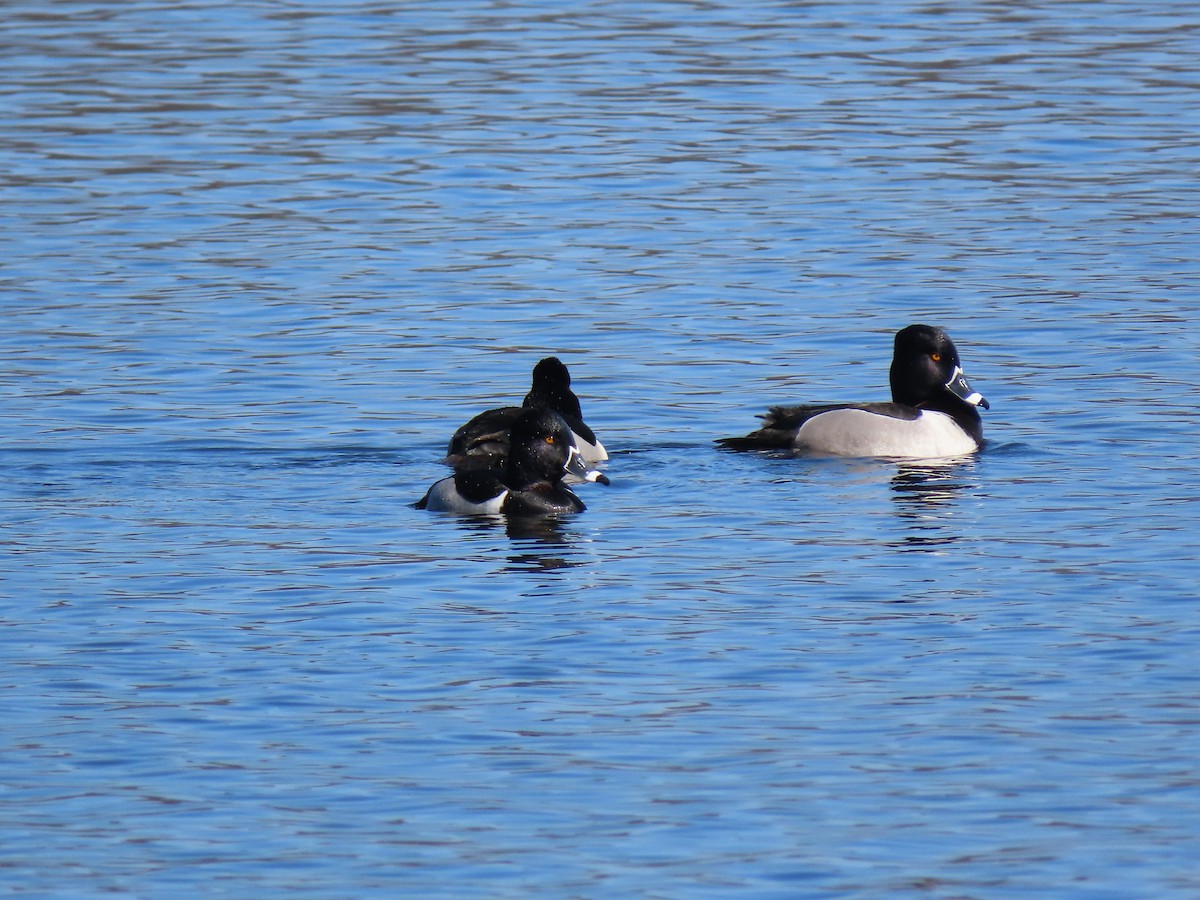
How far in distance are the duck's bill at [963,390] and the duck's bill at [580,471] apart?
3044 mm

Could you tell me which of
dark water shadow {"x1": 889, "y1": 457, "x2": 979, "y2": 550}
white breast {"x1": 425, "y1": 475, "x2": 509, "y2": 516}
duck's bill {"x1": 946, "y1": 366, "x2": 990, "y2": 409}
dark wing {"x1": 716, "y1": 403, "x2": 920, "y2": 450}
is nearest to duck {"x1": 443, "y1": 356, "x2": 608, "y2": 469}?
white breast {"x1": 425, "y1": 475, "x2": 509, "y2": 516}

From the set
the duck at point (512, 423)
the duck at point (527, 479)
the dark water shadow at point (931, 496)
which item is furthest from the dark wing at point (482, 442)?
the dark water shadow at point (931, 496)

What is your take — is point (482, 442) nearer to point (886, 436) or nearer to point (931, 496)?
point (931, 496)

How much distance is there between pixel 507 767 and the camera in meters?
9.02

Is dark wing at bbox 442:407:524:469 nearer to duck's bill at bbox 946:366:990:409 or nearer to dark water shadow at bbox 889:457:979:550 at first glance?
dark water shadow at bbox 889:457:979:550

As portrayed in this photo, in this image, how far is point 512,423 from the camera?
47.8ft

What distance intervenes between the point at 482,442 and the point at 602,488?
2.80ft

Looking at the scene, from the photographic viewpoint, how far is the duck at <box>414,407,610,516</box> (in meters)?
13.6

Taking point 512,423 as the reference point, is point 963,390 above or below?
below

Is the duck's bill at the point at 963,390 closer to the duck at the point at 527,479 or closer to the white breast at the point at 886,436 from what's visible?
the white breast at the point at 886,436

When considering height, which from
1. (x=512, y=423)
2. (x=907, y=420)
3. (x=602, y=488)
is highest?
(x=512, y=423)

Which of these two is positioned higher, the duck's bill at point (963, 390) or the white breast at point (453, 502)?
the duck's bill at point (963, 390)

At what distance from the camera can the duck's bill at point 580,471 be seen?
13.9 metres

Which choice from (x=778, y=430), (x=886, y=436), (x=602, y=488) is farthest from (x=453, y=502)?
(x=886, y=436)
